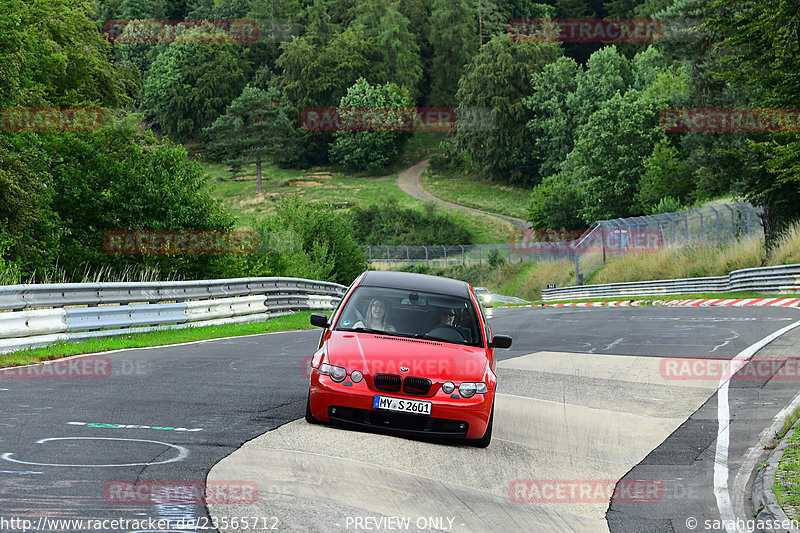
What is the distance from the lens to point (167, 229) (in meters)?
31.6

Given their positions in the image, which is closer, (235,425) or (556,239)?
(235,425)

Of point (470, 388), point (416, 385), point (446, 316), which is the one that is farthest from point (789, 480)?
point (446, 316)

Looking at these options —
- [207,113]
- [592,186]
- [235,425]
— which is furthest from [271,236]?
[207,113]

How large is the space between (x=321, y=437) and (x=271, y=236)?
32.9m

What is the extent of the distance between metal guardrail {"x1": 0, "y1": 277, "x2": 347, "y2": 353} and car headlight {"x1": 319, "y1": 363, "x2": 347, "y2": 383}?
7179 mm

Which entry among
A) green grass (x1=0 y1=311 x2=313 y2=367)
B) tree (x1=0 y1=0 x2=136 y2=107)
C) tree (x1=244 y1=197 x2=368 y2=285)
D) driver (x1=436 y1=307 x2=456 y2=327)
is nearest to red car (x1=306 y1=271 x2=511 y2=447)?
driver (x1=436 y1=307 x2=456 y2=327)

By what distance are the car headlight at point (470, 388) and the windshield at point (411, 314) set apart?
0.86 m

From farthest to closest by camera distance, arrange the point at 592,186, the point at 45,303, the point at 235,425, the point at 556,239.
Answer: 1. the point at 556,239
2. the point at 592,186
3. the point at 45,303
4. the point at 235,425

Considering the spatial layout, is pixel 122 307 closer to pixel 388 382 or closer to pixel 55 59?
pixel 388 382

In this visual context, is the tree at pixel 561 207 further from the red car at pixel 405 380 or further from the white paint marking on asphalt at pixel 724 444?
the red car at pixel 405 380

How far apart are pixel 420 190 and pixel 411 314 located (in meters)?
108

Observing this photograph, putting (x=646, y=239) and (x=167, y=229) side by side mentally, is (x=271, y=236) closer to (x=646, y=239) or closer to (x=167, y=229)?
(x=167, y=229)

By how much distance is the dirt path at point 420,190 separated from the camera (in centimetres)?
10188

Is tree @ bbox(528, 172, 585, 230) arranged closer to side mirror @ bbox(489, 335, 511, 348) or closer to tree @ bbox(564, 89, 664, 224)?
tree @ bbox(564, 89, 664, 224)
